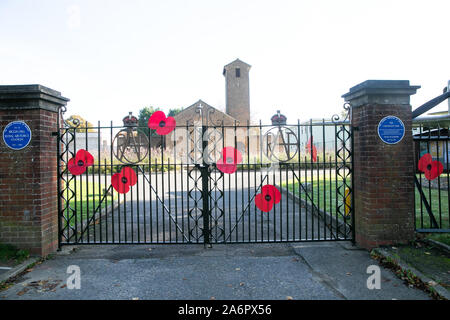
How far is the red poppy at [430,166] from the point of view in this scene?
18.5 feet

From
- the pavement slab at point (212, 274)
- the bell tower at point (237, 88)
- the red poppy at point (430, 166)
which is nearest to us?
the pavement slab at point (212, 274)

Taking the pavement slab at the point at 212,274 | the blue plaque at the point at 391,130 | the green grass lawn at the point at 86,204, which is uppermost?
the blue plaque at the point at 391,130

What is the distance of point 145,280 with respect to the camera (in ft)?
13.6

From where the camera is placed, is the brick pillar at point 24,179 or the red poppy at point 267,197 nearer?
the brick pillar at point 24,179

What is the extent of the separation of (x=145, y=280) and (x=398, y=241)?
3983 millimetres

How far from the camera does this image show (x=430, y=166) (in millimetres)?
5695

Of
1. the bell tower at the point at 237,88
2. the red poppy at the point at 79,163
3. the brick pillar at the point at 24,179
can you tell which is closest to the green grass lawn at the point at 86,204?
the red poppy at the point at 79,163

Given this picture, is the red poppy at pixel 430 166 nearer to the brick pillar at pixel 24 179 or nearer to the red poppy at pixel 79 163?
the red poppy at pixel 79 163

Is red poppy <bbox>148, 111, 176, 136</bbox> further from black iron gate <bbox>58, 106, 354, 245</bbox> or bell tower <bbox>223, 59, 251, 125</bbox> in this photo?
bell tower <bbox>223, 59, 251, 125</bbox>

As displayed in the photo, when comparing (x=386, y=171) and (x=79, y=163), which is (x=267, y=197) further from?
(x=79, y=163)

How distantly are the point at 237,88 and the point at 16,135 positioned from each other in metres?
40.6

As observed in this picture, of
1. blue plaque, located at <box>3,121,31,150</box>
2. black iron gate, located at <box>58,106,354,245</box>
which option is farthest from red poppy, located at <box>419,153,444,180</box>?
blue plaque, located at <box>3,121,31,150</box>

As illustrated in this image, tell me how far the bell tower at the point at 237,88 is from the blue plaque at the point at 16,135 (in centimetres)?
3954
